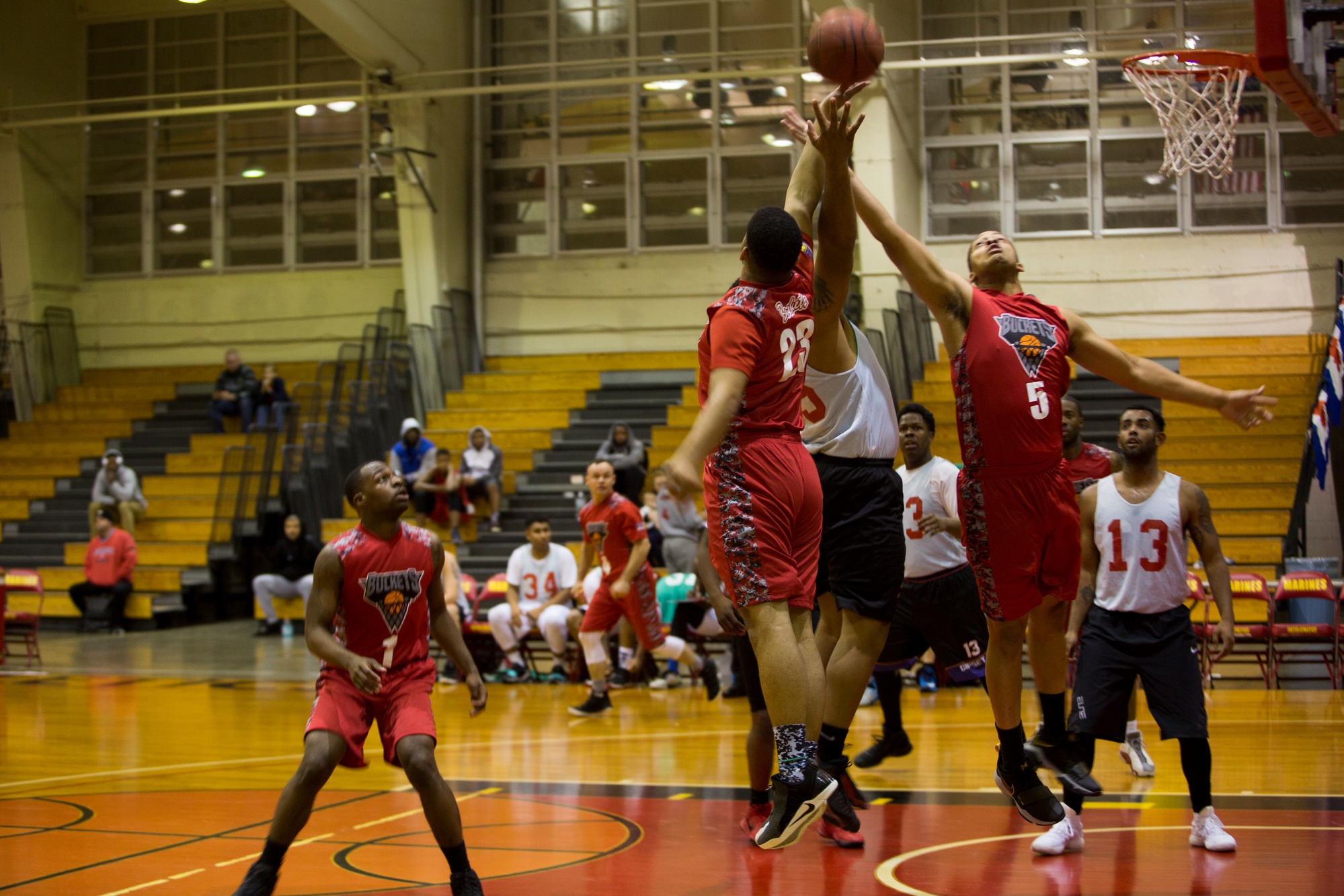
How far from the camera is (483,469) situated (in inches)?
597

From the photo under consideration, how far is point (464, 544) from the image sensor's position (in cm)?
1498

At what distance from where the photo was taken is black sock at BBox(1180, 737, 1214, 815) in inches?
198

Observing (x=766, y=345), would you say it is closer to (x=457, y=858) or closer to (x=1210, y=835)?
(x=457, y=858)

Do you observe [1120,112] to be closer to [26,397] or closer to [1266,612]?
[1266,612]

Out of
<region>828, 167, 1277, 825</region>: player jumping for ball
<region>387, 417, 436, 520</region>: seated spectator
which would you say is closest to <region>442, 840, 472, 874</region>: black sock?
<region>828, 167, 1277, 825</region>: player jumping for ball

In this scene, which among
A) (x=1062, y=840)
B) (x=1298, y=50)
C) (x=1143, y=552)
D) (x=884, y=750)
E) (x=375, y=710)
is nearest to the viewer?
(x=375, y=710)

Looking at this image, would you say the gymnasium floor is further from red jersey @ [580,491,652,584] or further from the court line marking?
red jersey @ [580,491,652,584]

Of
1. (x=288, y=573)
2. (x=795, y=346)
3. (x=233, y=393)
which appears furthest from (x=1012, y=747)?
(x=233, y=393)

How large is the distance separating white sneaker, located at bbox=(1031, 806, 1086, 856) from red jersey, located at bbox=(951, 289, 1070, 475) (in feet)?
4.52

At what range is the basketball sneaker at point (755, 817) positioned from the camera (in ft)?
17.1

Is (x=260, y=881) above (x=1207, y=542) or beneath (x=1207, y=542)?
beneath

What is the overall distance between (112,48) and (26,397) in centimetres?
539

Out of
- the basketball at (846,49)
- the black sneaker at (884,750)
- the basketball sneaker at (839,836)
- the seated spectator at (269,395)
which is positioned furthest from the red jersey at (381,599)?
the seated spectator at (269,395)

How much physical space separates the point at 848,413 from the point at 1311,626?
22.0ft
